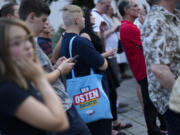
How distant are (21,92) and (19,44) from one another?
0.25m

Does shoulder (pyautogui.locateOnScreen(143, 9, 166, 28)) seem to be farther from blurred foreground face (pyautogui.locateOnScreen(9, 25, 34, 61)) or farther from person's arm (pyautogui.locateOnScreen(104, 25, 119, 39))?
person's arm (pyautogui.locateOnScreen(104, 25, 119, 39))

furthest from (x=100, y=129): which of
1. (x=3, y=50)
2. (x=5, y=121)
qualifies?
(x=3, y=50)

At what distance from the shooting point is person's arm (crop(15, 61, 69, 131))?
4.09 ft

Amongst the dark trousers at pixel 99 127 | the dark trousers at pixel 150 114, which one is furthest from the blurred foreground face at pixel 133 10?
the dark trousers at pixel 99 127

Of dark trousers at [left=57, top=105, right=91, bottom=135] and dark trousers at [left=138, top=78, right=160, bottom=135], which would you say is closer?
dark trousers at [left=57, top=105, right=91, bottom=135]

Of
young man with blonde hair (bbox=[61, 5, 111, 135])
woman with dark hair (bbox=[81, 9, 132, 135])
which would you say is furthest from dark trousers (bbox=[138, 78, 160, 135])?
young man with blonde hair (bbox=[61, 5, 111, 135])

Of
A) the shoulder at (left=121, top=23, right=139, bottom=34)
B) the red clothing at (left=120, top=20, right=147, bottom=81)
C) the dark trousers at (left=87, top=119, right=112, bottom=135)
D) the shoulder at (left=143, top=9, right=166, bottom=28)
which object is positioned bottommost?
the dark trousers at (left=87, top=119, right=112, bottom=135)

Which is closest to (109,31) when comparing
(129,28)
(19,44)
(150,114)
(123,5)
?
(123,5)

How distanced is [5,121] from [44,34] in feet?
6.80

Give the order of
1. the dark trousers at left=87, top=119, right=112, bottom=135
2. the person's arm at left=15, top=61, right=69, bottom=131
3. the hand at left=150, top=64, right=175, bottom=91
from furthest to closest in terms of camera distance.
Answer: the dark trousers at left=87, top=119, right=112, bottom=135
the hand at left=150, top=64, right=175, bottom=91
the person's arm at left=15, top=61, right=69, bottom=131

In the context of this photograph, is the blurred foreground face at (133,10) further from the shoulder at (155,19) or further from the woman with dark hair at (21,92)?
the woman with dark hair at (21,92)

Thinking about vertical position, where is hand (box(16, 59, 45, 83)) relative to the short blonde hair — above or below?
below

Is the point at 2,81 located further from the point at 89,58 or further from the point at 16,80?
the point at 89,58

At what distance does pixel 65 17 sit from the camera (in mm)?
2791
